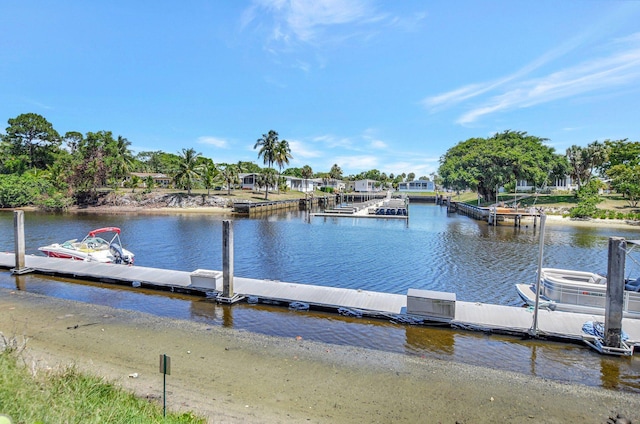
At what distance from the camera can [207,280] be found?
47.1ft

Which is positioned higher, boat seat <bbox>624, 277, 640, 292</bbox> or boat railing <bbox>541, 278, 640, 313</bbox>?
boat seat <bbox>624, 277, 640, 292</bbox>

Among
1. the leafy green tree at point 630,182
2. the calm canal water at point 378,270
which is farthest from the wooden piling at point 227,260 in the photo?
the leafy green tree at point 630,182

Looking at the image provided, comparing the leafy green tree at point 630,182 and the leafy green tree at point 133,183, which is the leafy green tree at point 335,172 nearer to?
the leafy green tree at point 133,183

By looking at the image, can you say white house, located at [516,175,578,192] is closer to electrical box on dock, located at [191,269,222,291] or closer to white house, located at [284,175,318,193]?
white house, located at [284,175,318,193]

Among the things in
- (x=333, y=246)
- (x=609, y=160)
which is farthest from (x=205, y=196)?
(x=609, y=160)

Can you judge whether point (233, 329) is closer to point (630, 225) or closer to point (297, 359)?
point (297, 359)

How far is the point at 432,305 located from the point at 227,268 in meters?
7.20

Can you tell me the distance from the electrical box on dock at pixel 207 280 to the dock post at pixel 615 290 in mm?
12196

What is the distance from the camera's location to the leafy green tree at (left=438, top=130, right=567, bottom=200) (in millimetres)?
59406

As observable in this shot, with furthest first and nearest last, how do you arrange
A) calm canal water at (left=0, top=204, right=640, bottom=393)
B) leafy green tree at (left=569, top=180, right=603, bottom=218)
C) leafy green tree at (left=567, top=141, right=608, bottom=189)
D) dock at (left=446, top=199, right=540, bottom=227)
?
leafy green tree at (left=567, top=141, right=608, bottom=189) → leafy green tree at (left=569, top=180, right=603, bottom=218) → dock at (left=446, top=199, right=540, bottom=227) → calm canal water at (left=0, top=204, right=640, bottom=393)

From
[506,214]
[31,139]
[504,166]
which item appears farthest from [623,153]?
[31,139]

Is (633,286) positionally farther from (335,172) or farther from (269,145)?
(335,172)

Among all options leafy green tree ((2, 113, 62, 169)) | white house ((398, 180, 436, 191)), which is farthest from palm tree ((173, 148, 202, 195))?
white house ((398, 180, 436, 191))

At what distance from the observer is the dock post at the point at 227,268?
44.0 ft
